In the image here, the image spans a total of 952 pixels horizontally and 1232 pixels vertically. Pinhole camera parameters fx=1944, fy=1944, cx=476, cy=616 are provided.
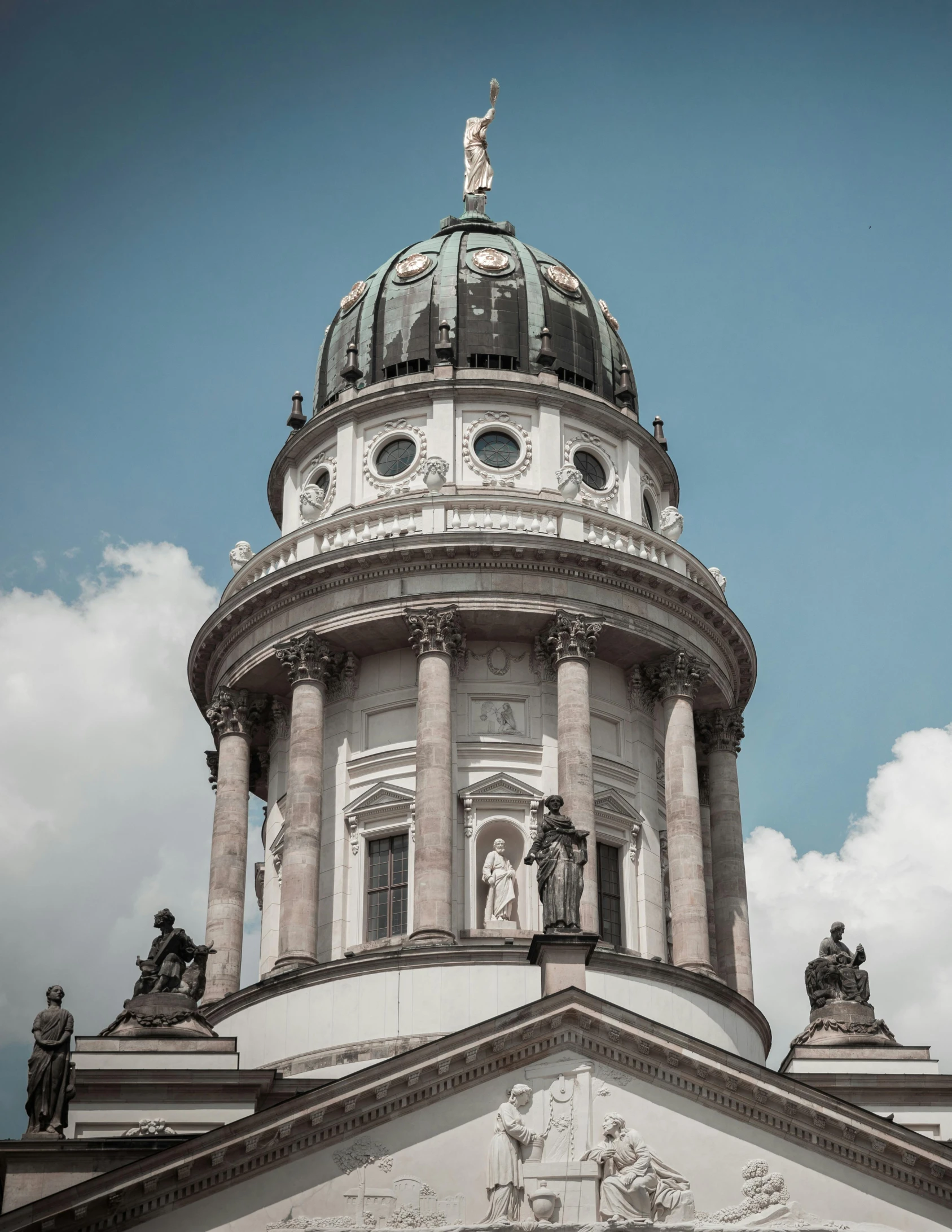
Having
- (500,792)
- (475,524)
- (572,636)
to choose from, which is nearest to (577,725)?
(572,636)

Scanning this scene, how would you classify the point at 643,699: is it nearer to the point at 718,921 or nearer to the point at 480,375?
the point at 718,921

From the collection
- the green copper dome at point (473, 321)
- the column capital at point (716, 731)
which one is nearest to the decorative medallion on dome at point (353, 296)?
the green copper dome at point (473, 321)

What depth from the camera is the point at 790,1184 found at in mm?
33656

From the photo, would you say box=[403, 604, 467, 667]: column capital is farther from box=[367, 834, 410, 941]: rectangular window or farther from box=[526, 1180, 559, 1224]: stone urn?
box=[526, 1180, 559, 1224]: stone urn

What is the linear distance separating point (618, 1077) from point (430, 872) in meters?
11.5

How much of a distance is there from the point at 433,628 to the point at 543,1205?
59.3 ft

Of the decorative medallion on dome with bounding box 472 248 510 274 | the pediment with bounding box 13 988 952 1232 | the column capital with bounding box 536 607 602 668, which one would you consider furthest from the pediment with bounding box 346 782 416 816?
the decorative medallion on dome with bounding box 472 248 510 274

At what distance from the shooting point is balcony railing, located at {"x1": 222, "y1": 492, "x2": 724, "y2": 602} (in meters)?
49.7

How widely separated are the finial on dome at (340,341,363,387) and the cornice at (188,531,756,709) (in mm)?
7429

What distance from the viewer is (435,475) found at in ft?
165

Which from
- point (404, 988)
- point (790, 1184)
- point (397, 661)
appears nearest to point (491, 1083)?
point (790, 1184)

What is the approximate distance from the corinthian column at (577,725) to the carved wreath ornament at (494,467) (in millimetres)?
5065

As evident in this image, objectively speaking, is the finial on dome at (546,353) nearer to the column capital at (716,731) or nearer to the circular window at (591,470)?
the circular window at (591,470)

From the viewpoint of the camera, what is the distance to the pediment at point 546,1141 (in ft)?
107
